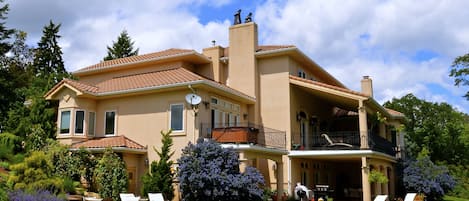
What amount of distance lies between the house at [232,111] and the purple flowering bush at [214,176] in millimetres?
1460

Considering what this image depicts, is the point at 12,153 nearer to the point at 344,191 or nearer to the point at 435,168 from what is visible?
the point at 344,191

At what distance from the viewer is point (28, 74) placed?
122 ft

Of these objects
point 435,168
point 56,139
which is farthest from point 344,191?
point 56,139

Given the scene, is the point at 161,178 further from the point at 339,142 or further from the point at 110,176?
the point at 339,142

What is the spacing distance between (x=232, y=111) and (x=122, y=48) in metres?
35.9

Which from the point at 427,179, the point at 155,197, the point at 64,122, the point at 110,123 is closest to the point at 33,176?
the point at 155,197

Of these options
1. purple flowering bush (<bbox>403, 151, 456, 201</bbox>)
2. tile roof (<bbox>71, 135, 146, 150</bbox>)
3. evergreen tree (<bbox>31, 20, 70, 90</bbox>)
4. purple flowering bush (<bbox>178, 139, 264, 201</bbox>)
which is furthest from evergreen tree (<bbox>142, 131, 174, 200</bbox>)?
evergreen tree (<bbox>31, 20, 70, 90</bbox>)

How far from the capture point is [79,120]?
78.3ft

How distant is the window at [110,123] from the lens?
24172mm

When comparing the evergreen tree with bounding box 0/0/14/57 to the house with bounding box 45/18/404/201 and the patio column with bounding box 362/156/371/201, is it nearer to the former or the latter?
the house with bounding box 45/18/404/201

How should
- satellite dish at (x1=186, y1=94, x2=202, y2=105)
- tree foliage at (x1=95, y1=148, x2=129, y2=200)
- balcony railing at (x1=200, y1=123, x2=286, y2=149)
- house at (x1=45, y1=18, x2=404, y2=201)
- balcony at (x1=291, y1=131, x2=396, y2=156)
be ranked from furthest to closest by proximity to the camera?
1. balcony at (x1=291, y1=131, x2=396, y2=156)
2. house at (x1=45, y1=18, x2=404, y2=201)
3. satellite dish at (x1=186, y1=94, x2=202, y2=105)
4. balcony railing at (x1=200, y1=123, x2=286, y2=149)
5. tree foliage at (x1=95, y1=148, x2=129, y2=200)

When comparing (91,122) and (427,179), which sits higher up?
(91,122)

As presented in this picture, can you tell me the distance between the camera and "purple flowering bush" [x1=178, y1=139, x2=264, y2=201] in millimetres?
18516

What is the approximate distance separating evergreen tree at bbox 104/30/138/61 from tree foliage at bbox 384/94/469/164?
3253 centimetres
